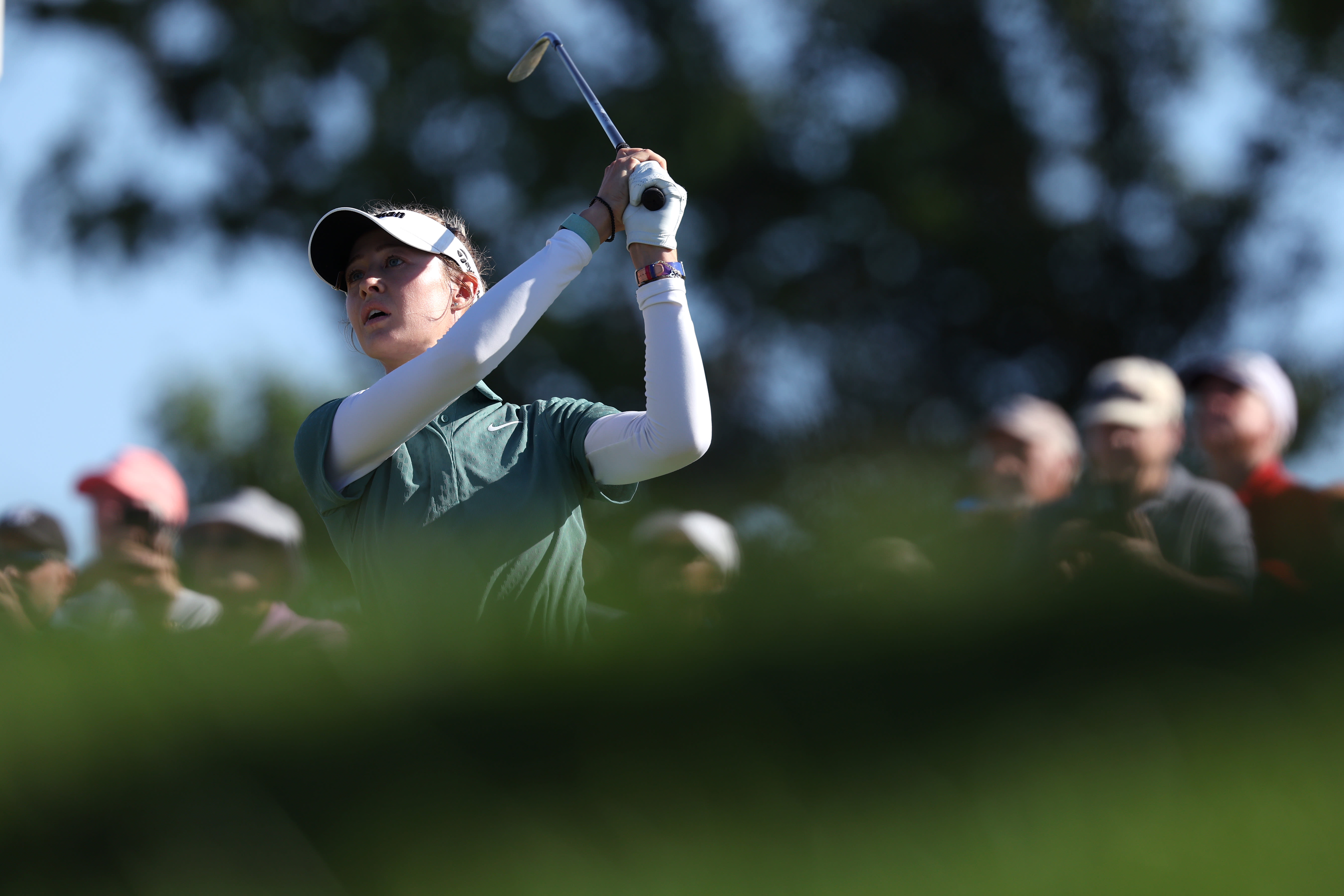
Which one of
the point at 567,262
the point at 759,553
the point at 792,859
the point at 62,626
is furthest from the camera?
the point at 567,262

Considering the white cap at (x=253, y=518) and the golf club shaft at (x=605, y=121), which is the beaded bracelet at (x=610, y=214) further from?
the white cap at (x=253, y=518)

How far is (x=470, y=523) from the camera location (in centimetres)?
223

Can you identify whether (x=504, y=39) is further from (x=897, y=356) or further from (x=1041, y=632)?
(x=1041, y=632)

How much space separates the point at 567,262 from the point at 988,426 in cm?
184

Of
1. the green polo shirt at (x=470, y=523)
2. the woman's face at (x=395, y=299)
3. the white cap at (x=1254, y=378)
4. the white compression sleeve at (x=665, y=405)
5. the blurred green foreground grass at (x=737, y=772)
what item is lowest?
the blurred green foreground grass at (x=737, y=772)

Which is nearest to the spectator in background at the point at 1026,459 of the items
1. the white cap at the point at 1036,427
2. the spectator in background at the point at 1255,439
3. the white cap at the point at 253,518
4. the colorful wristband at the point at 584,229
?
the white cap at the point at 1036,427

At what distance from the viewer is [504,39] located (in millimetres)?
11828

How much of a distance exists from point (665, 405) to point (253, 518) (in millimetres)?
1718

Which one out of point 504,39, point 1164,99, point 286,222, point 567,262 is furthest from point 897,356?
point 567,262

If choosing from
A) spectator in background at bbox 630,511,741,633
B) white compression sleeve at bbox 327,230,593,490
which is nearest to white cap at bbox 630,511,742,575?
spectator in background at bbox 630,511,741,633

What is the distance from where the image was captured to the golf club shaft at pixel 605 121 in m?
2.35

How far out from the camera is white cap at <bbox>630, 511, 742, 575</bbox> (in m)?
3.28

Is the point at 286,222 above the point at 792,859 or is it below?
above

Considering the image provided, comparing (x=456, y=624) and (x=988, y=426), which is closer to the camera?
(x=456, y=624)
